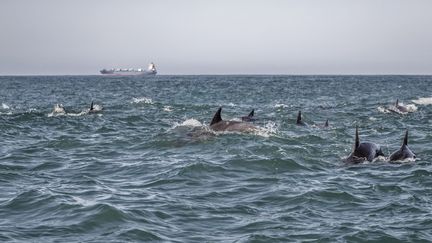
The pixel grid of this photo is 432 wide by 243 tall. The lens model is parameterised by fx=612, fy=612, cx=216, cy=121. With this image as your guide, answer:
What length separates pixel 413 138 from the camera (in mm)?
22219

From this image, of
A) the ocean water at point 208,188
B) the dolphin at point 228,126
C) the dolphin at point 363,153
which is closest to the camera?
the ocean water at point 208,188

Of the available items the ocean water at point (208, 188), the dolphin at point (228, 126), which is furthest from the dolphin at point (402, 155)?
the dolphin at point (228, 126)

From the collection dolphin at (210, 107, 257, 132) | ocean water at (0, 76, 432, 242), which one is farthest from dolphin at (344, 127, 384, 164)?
dolphin at (210, 107, 257, 132)

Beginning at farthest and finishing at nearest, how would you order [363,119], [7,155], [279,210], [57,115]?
[57,115] → [363,119] → [7,155] → [279,210]

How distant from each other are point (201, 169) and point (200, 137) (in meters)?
5.56

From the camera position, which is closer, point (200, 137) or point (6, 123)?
point (200, 137)

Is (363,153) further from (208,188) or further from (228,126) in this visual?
(228,126)

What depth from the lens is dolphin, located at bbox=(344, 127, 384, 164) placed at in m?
16.3

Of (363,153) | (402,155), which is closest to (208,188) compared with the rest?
(363,153)

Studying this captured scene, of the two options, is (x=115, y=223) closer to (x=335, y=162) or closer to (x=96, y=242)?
(x=96, y=242)

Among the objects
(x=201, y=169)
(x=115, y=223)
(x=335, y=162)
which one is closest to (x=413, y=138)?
(x=335, y=162)

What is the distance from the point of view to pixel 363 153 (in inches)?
654

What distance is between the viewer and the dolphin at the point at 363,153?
1631 centimetres

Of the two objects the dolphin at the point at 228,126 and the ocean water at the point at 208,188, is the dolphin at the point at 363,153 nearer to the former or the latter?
the ocean water at the point at 208,188
